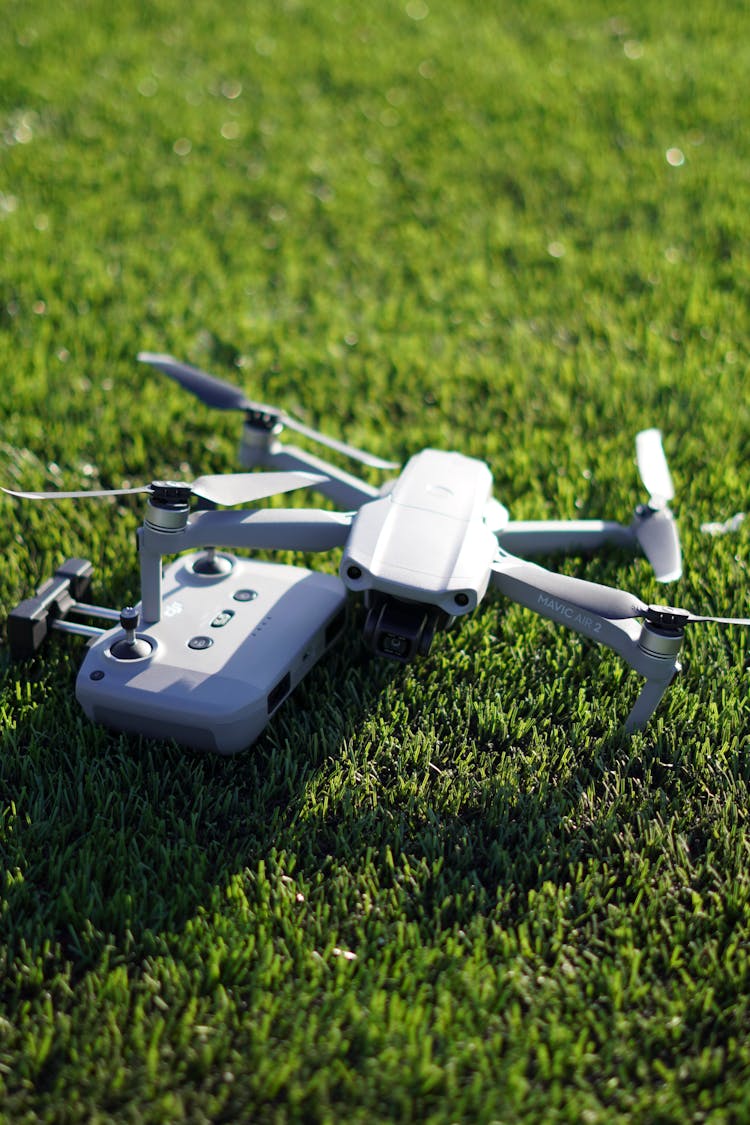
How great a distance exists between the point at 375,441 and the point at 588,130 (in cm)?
359

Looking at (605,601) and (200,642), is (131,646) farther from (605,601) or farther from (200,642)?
(605,601)

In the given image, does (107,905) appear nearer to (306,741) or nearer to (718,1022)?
(306,741)

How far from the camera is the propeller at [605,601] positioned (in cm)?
290

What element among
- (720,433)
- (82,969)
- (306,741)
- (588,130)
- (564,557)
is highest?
(588,130)

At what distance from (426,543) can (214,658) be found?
0.67 m

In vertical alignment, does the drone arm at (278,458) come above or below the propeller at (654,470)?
below

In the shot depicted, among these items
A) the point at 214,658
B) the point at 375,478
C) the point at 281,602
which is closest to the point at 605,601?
the point at 281,602

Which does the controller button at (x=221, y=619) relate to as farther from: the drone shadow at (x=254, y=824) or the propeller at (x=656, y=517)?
the propeller at (x=656, y=517)

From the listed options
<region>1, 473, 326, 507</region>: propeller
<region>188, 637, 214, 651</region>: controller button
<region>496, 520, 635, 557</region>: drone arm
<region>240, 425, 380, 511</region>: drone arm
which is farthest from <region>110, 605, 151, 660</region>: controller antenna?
<region>496, 520, 635, 557</region>: drone arm

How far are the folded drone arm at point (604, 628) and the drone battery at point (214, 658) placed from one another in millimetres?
598

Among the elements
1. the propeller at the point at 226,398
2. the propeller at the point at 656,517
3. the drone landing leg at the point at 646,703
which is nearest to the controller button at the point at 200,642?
the propeller at the point at 226,398

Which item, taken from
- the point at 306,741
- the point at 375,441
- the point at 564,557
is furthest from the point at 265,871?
the point at 375,441

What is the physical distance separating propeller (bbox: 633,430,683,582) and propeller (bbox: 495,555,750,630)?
0.58 m

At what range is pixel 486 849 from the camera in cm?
292
